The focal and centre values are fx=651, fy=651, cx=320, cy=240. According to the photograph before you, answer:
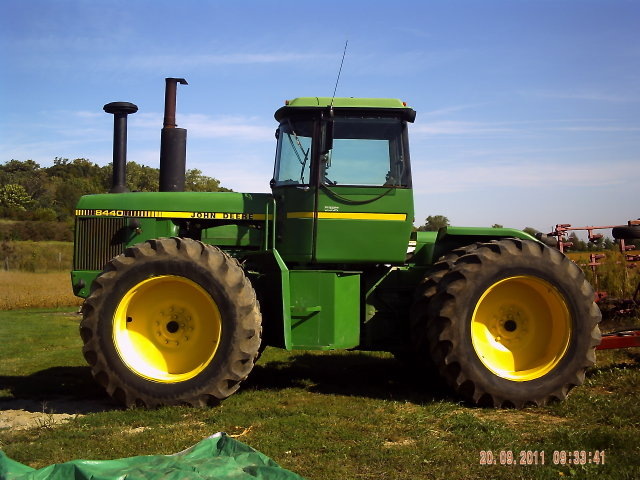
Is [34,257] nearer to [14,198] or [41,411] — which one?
[14,198]

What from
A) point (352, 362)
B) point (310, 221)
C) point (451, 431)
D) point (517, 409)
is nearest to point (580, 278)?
point (517, 409)

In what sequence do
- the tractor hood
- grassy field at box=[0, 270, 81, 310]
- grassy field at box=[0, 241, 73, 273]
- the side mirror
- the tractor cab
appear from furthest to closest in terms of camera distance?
grassy field at box=[0, 241, 73, 273] → grassy field at box=[0, 270, 81, 310] → the tractor hood → the tractor cab → the side mirror

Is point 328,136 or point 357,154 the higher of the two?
point 328,136

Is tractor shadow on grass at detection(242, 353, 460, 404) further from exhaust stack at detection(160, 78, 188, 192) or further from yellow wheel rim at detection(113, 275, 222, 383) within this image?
exhaust stack at detection(160, 78, 188, 192)

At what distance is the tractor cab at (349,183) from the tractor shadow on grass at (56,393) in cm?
264

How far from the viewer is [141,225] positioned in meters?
7.66

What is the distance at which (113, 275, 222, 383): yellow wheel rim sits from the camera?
21.8ft

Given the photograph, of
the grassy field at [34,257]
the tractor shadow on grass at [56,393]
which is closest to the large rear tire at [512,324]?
the tractor shadow on grass at [56,393]

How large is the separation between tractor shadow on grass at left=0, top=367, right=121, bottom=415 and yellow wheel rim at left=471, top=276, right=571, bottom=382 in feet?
12.8

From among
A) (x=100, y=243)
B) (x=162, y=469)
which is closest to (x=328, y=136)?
(x=100, y=243)

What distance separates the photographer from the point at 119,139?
8.43m

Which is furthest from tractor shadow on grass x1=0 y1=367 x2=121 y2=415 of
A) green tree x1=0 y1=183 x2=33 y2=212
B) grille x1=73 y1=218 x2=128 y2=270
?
green tree x1=0 y1=183 x2=33 y2=212

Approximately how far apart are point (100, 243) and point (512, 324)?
15.7 ft

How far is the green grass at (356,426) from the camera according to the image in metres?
4.76
